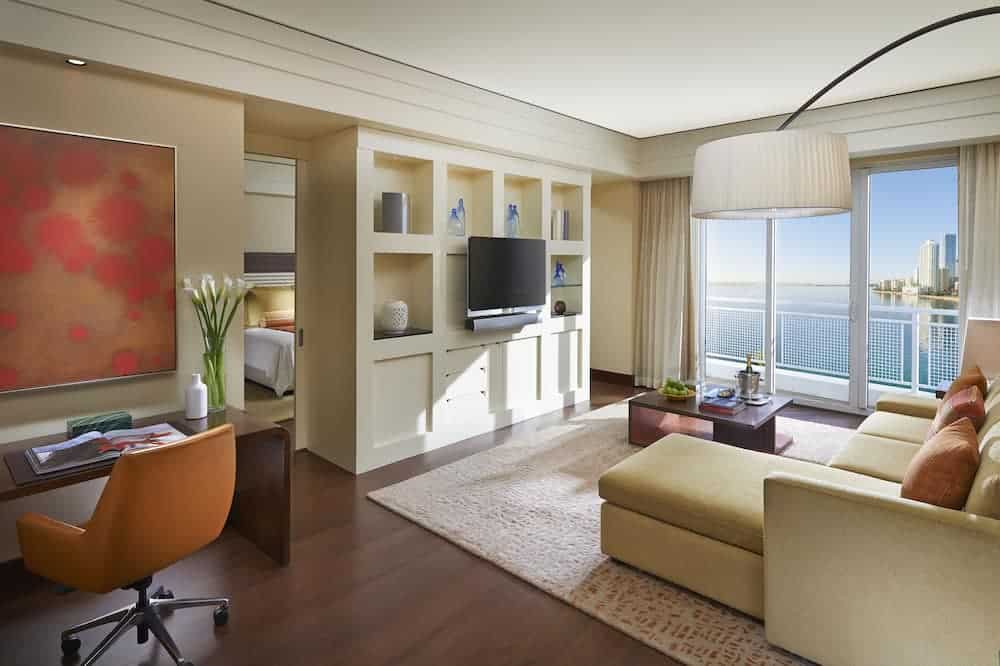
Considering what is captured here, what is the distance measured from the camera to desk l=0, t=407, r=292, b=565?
2639 mm

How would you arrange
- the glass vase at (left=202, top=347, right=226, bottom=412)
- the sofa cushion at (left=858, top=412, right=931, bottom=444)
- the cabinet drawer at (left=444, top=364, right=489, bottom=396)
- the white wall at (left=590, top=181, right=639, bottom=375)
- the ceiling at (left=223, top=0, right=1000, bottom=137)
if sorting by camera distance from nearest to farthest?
1. the glass vase at (left=202, top=347, right=226, bottom=412)
2. the ceiling at (left=223, top=0, right=1000, bottom=137)
3. the sofa cushion at (left=858, top=412, right=931, bottom=444)
4. the cabinet drawer at (left=444, top=364, right=489, bottom=396)
5. the white wall at (left=590, top=181, right=639, bottom=375)

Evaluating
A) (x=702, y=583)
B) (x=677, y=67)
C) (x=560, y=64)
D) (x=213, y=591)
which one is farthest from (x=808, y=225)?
(x=213, y=591)

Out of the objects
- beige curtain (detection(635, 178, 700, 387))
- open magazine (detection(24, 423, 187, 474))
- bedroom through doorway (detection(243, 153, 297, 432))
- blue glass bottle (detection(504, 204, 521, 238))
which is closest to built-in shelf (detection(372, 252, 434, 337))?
blue glass bottle (detection(504, 204, 521, 238))

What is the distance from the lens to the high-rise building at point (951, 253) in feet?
16.1

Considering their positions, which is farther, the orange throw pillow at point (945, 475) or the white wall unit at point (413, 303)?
the white wall unit at point (413, 303)

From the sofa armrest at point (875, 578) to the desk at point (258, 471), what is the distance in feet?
6.74

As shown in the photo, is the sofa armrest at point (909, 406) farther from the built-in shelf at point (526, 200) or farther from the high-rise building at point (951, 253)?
the built-in shelf at point (526, 200)

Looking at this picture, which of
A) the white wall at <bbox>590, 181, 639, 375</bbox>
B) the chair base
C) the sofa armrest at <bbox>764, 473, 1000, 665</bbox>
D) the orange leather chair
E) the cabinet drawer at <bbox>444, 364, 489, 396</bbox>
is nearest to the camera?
the sofa armrest at <bbox>764, 473, 1000, 665</bbox>

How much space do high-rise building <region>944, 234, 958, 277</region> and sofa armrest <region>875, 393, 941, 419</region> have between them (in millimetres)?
1722

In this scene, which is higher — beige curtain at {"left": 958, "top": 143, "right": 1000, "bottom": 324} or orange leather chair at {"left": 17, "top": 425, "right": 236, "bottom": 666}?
beige curtain at {"left": 958, "top": 143, "right": 1000, "bottom": 324}

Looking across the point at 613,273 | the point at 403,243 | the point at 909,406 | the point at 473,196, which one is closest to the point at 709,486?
the point at 909,406

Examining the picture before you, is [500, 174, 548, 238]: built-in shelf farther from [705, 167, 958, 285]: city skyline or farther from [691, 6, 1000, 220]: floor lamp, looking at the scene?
[691, 6, 1000, 220]: floor lamp

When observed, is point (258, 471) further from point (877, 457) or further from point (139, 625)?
point (877, 457)

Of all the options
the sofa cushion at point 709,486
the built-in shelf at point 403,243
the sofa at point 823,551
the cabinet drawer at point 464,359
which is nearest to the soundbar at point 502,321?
the cabinet drawer at point 464,359
